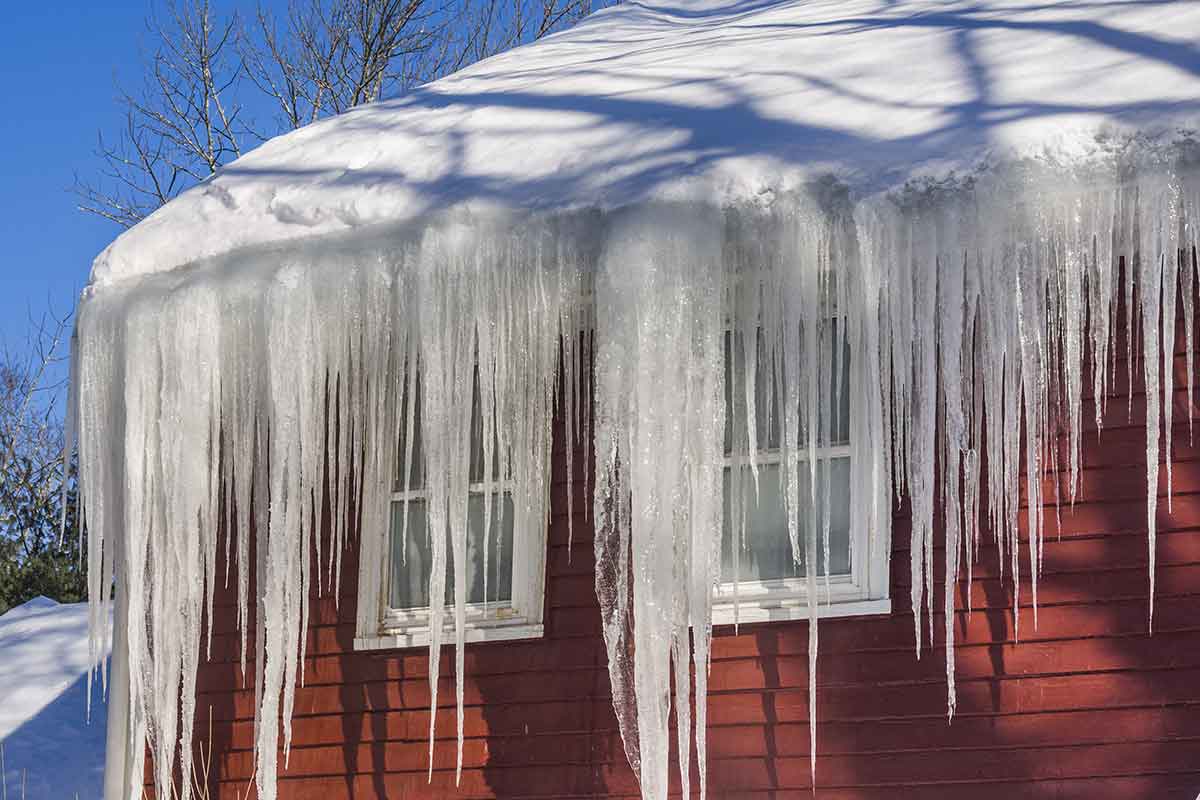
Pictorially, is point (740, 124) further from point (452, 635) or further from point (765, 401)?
point (452, 635)

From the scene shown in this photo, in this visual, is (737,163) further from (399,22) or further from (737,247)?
(399,22)

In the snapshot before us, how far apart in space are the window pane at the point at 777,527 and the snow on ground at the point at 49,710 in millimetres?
6003

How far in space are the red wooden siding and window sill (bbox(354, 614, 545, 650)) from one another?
4 centimetres

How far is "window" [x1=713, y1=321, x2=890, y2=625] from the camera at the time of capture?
195 inches

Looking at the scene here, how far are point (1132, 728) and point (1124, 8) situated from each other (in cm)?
250

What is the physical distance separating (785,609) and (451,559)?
5.08 feet

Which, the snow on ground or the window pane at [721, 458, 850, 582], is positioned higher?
the window pane at [721, 458, 850, 582]

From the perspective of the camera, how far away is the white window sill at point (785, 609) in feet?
16.1

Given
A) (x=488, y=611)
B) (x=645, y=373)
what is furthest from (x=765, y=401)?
(x=488, y=611)

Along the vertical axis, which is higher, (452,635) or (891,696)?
(452,635)

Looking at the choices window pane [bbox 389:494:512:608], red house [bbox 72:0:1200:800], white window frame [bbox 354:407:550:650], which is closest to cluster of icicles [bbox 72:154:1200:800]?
red house [bbox 72:0:1200:800]

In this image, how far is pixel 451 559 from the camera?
572 cm

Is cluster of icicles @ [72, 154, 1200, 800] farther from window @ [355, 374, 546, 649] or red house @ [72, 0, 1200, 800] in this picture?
window @ [355, 374, 546, 649]

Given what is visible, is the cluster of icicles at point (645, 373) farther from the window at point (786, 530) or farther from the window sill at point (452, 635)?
the window sill at point (452, 635)
